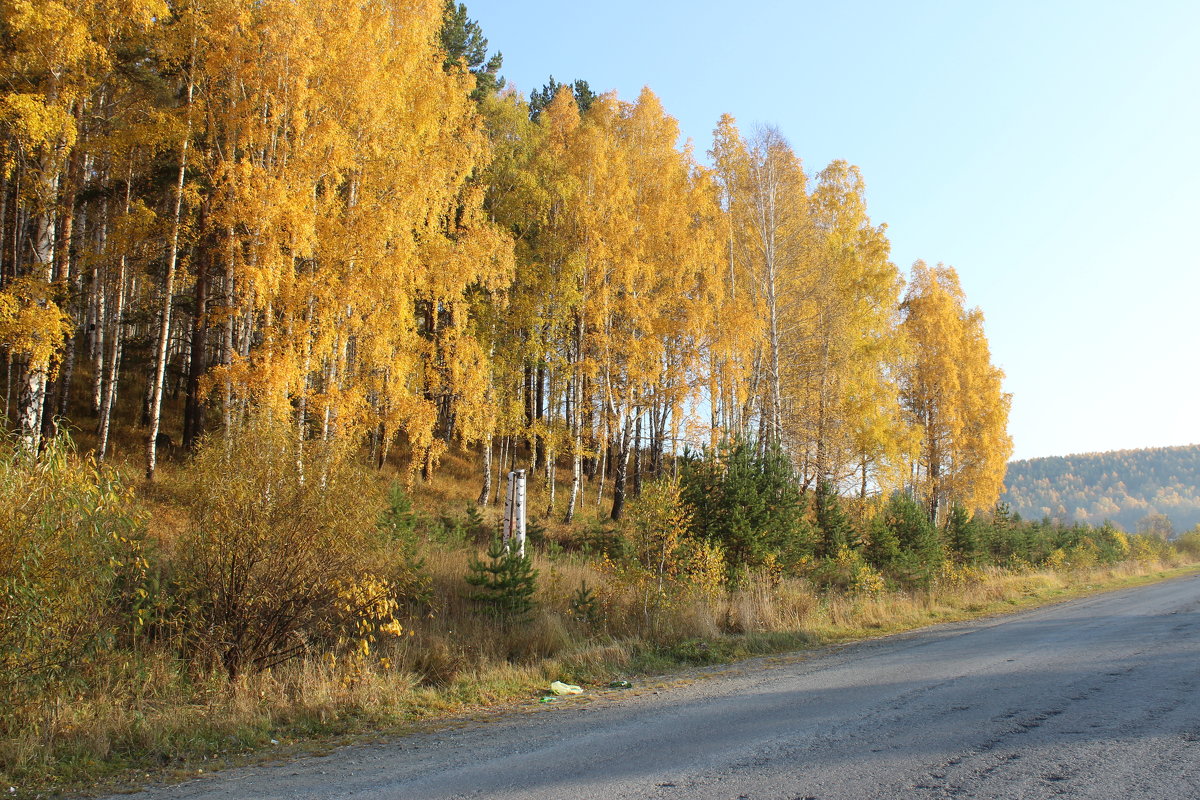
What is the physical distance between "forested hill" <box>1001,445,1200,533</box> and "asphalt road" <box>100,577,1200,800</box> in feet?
534

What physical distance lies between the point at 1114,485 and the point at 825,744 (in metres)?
209

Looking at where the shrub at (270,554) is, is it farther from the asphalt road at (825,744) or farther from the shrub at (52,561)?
the asphalt road at (825,744)

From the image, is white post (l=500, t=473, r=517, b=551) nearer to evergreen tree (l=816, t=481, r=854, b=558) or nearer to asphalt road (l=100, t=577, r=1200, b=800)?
asphalt road (l=100, t=577, r=1200, b=800)

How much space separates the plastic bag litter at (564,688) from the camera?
827cm

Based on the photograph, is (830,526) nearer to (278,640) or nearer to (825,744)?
(825,744)

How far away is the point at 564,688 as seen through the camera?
27.4 feet

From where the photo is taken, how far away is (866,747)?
A: 520 centimetres

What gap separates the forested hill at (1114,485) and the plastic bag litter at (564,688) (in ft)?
539

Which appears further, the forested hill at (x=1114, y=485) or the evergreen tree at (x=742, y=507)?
the forested hill at (x=1114, y=485)

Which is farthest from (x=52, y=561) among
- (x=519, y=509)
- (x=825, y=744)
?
(x=519, y=509)

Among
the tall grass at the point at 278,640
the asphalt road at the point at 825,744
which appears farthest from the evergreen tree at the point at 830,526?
the asphalt road at the point at 825,744

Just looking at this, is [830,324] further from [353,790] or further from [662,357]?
[353,790]

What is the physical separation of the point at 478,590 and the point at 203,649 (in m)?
5.72

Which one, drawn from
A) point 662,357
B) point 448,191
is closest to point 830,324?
point 662,357
